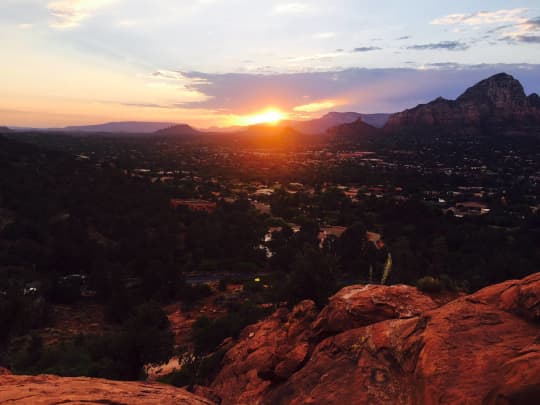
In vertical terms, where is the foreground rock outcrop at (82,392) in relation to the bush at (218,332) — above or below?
above

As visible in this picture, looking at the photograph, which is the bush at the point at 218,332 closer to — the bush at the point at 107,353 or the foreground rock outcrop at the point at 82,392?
the bush at the point at 107,353

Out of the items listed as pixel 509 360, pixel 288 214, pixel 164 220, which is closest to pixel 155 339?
pixel 509 360

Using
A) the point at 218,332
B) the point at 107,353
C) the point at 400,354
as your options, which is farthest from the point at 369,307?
the point at 107,353

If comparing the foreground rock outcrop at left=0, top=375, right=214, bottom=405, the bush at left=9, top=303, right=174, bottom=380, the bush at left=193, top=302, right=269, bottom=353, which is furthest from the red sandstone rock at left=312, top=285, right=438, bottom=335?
the bush at left=9, top=303, right=174, bottom=380

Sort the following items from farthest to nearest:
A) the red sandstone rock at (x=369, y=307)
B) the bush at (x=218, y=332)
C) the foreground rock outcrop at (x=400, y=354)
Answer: the bush at (x=218, y=332) → the red sandstone rock at (x=369, y=307) → the foreground rock outcrop at (x=400, y=354)

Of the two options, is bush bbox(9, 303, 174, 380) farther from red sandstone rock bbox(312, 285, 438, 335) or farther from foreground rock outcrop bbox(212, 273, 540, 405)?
red sandstone rock bbox(312, 285, 438, 335)

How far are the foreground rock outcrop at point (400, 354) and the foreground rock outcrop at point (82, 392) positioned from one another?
3.34m

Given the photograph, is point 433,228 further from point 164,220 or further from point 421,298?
point 421,298

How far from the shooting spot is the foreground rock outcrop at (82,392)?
938cm

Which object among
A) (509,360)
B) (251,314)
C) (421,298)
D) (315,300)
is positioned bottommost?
(251,314)

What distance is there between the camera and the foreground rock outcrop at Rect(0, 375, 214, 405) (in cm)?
938

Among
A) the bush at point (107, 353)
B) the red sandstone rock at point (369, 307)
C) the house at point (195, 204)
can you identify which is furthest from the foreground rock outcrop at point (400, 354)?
the house at point (195, 204)

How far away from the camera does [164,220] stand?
2559 inches

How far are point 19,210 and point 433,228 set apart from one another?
67.3 m
